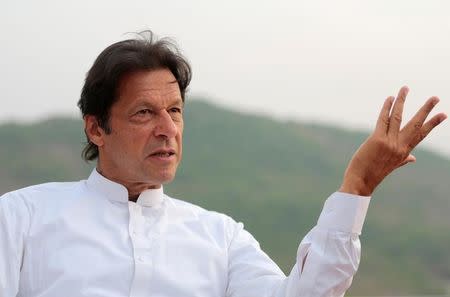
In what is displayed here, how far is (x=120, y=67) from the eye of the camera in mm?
2898

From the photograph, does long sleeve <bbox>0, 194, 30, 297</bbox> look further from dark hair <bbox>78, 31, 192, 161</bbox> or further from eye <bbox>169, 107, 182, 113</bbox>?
eye <bbox>169, 107, 182, 113</bbox>

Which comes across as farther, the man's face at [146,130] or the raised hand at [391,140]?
the man's face at [146,130]

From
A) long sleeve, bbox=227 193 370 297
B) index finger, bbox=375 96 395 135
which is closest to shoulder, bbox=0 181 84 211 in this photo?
long sleeve, bbox=227 193 370 297

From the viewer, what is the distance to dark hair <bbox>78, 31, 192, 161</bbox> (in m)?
2.90

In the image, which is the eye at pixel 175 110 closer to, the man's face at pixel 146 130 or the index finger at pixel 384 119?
the man's face at pixel 146 130

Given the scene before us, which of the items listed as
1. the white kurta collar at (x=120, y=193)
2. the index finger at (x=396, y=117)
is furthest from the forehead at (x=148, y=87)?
the index finger at (x=396, y=117)

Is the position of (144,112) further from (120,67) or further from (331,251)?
(331,251)

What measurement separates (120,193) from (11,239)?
0.38 meters

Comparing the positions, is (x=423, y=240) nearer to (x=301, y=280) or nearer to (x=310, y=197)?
(x=310, y=197)

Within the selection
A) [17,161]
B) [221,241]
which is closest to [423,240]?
[17,161]

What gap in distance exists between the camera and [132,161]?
2863 mm

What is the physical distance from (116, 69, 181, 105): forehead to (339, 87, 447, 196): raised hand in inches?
29.2

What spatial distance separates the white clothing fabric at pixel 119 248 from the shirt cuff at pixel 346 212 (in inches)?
7.9

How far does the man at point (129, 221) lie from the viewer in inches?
108
